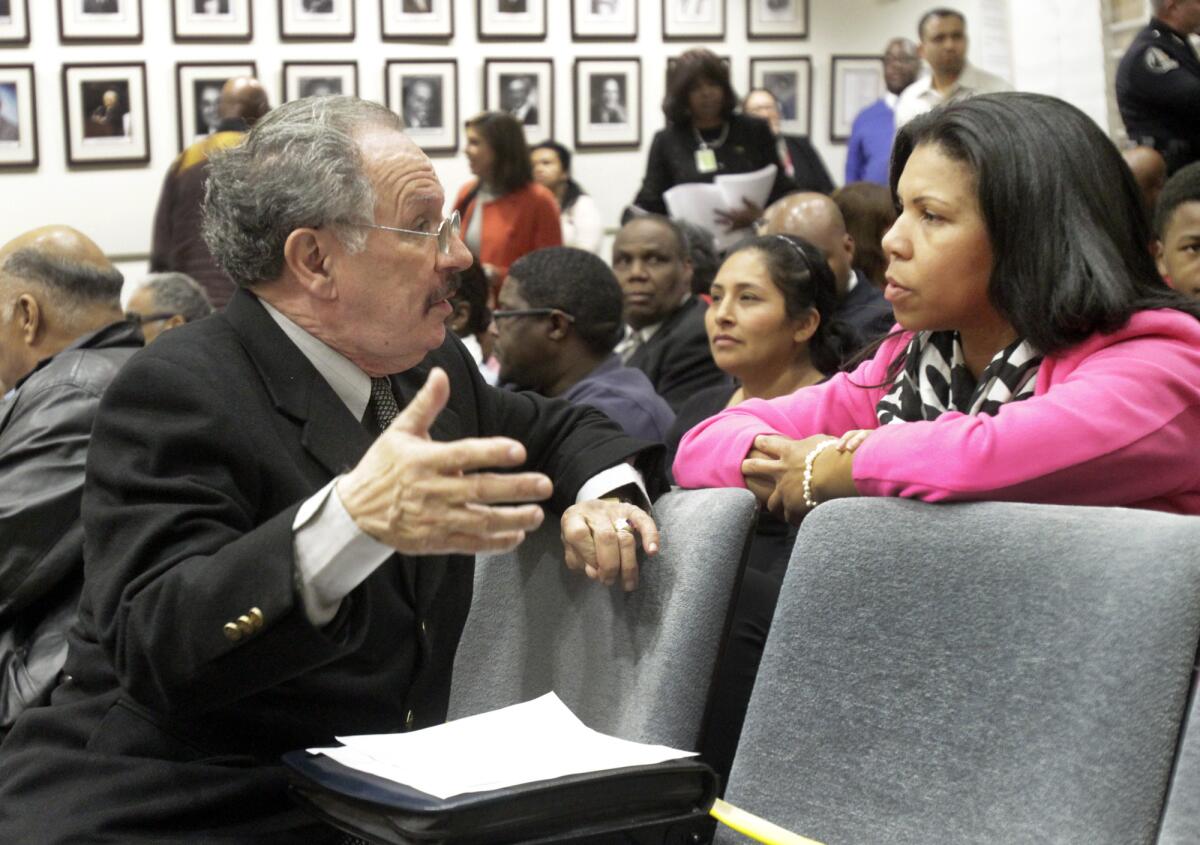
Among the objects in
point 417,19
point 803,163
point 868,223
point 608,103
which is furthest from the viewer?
point 608,103

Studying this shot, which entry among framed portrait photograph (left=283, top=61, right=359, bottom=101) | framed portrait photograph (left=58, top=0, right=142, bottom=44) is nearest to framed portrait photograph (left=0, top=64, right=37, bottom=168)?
framed portrait photograph (left=58, top=0, right=142, bottom=44)

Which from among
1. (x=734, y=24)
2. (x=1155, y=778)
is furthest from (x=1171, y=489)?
(x=734, y=24)

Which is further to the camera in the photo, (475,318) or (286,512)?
(475,318)

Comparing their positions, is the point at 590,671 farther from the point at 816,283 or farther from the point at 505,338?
the point at 505,338

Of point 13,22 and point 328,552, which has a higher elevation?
point 13,22

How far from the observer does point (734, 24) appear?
8977mm

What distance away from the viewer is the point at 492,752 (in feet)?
5.72

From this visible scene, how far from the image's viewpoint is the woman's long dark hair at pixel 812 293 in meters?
3.64

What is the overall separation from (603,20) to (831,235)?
4.51 metres

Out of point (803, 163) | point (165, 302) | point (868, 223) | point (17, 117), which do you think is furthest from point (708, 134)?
point (17, 117)

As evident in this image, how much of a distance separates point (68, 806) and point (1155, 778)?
50.4 inches

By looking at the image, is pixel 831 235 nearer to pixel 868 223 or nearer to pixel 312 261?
pixel 868 223

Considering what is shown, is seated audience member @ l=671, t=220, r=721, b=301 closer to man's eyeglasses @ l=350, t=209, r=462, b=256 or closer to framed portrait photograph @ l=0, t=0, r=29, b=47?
man's eyeglasses @ l=350, t=209, r=462, b=256

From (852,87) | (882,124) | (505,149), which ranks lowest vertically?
(505,149)
